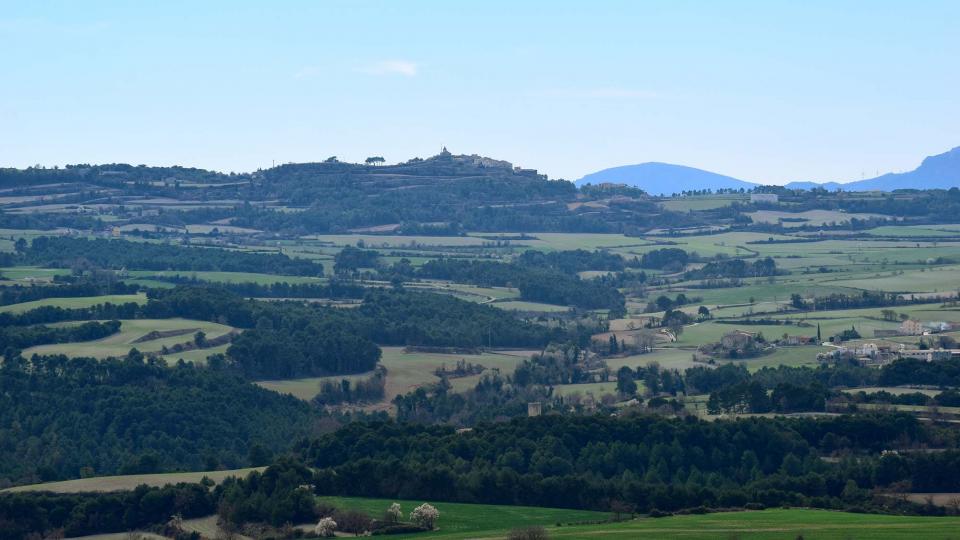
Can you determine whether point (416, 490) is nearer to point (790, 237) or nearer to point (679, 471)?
point (679, 471)

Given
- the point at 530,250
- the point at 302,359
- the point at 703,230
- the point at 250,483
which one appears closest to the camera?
the point at 250,483

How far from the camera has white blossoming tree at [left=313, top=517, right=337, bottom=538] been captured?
53797mm

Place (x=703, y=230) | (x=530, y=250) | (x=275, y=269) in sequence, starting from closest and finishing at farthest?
1. (x=275, y=269)
2. (x=530, y=250)
3. (x=703, y=230)

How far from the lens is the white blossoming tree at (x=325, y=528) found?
53.8 meters

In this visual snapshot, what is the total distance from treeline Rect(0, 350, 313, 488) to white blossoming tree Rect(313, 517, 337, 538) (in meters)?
13.7

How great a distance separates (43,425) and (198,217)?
96.3m

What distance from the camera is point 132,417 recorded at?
3066 inches

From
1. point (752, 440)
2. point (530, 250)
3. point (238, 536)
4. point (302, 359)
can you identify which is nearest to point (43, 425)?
point (302, 359)

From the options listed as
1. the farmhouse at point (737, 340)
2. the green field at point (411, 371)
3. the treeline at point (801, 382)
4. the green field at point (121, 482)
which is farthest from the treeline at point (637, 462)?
the farmhouse at point (737, 340)

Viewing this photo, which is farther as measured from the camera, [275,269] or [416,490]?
[275,269]

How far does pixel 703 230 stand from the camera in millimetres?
168125

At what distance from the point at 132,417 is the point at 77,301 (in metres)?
28.1

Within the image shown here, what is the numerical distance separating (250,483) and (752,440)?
1834 cm

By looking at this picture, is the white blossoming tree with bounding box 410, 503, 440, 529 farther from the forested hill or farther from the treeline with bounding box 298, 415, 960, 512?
the forested hill
